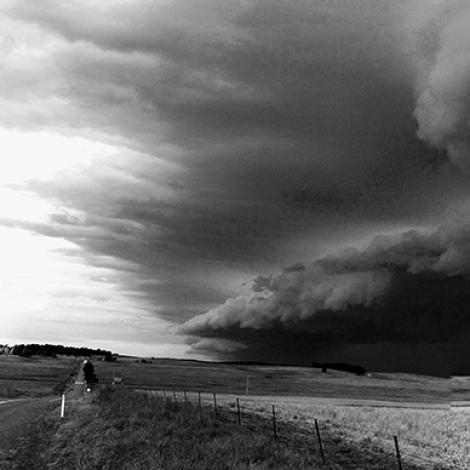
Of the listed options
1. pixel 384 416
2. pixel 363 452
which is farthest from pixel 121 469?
pixel 384 416

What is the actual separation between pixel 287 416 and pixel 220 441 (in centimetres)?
3474

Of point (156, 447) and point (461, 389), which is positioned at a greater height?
point (461, 389)

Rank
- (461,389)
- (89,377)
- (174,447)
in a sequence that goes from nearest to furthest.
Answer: (174,447) → (89,377) → (461,389)

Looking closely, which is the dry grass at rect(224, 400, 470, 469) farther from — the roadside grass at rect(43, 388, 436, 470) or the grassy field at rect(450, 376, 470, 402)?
the grassy field at rect(450, 376, 470, 402)

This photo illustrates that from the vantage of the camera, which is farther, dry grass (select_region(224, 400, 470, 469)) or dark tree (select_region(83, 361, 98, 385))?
dark tree (select_region(83, 361, 98, 385))

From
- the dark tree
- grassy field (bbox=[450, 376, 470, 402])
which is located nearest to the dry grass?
grassy field (bbox=[450, 376, 470, 402])

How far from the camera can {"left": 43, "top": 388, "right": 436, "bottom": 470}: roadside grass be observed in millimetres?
21828

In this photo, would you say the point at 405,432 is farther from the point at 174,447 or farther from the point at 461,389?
the point at 461,389

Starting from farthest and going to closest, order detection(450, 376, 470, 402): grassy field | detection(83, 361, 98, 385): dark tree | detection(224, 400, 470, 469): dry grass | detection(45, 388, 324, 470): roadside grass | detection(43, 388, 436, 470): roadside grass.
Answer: detection(450, 376, 470, 402): grassy field
detection(83, 361, 98, 385): dark tree
detection(224, 400, 470, 469): dry grass
detection(43, 388, 436, 470): roadside grass
detection(45, 388, 324, 470): roadside grass

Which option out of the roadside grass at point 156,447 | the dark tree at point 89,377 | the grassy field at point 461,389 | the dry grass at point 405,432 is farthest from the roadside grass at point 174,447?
the grassy field at point 461,389

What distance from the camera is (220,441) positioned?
1088 inches

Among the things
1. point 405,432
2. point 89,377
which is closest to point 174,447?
point 405,432

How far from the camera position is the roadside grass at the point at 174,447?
21828 mm

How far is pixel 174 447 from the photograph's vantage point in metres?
23.7
